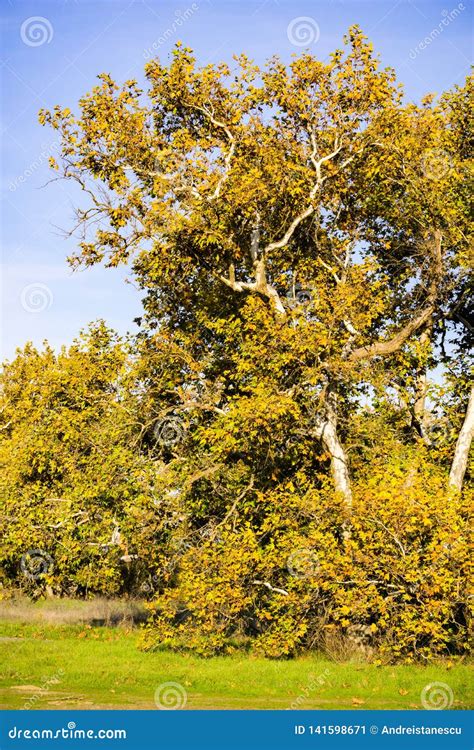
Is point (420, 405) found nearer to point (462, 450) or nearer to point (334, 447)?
point (462, 450)

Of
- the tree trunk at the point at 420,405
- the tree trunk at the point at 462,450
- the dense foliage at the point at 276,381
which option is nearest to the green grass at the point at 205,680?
the dense foliage at the point at 276,381

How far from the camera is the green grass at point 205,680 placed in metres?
14.1

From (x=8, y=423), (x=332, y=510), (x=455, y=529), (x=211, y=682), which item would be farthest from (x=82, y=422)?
(x=8, y=423)

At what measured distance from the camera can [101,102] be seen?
21344mm

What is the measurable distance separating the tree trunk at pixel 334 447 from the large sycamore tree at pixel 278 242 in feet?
0.12

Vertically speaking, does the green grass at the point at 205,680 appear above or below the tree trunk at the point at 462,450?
below

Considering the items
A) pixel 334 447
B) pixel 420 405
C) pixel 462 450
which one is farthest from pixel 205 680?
pixel 420 405

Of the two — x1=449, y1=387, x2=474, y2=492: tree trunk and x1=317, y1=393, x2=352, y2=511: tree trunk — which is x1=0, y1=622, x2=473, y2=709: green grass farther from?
x1=449, y1=387, x2=474, y2=492: tree trunk

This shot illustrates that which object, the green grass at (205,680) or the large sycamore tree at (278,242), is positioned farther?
the large sycamore tree at (278,242)

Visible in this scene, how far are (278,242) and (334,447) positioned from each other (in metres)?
5.43

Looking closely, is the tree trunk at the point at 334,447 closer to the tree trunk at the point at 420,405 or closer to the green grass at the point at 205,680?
the tree trunk at the point at 420,405

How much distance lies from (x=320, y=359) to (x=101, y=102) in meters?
8.54

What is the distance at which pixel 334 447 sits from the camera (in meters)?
20.7

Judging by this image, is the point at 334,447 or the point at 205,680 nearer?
the point at 205,680
